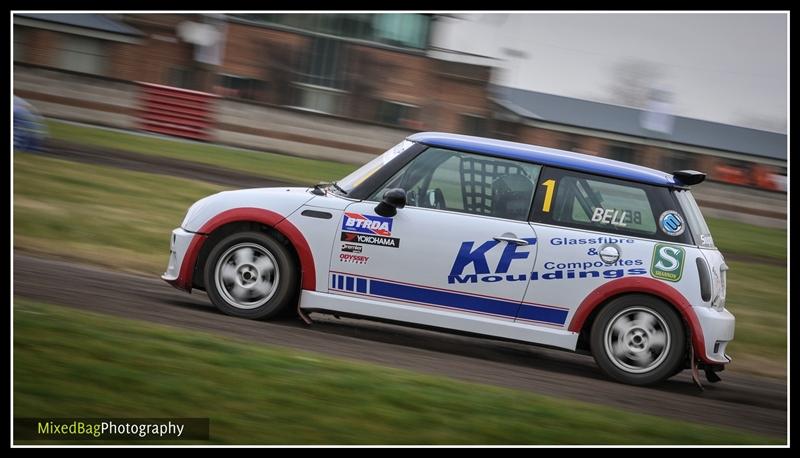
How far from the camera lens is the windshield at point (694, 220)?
7.59 m

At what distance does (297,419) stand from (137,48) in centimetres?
2989

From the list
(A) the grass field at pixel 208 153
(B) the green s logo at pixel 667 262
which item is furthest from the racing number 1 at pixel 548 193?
(A) the grass field at pixel 208 153

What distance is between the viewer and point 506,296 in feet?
24.1

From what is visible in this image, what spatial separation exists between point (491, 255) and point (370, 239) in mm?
962

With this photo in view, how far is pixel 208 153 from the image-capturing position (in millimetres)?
19906

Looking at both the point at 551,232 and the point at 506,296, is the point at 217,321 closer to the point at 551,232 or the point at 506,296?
the point at 506,296

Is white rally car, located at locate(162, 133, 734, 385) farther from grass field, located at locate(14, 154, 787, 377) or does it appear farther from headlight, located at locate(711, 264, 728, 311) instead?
grass field, located at locate(14, 154, 787, 377)

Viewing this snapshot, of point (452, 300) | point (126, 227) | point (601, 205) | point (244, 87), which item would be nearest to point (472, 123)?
point (244, 87)

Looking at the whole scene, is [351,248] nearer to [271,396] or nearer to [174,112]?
[271,396]

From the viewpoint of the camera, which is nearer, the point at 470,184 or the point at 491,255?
the point at 491,255

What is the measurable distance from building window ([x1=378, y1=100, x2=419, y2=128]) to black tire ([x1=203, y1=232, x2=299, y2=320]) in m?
23.4

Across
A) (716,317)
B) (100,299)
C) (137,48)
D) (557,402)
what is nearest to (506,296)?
(557,402)

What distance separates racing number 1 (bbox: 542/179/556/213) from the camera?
7473 mm

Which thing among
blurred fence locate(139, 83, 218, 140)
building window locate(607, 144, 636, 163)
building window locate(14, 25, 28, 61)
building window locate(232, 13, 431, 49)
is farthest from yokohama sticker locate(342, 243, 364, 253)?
building window locate(14, 25, 28, 61)
